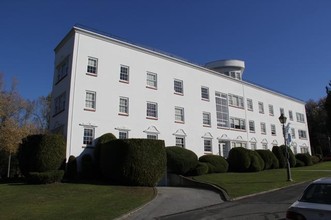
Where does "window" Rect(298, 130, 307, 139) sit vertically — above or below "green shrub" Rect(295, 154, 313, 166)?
above

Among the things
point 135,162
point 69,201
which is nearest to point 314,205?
point 69,201

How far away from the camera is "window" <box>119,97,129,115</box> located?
2856 cm

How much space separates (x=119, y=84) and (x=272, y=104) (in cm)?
2828

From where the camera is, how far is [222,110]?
38.8 m

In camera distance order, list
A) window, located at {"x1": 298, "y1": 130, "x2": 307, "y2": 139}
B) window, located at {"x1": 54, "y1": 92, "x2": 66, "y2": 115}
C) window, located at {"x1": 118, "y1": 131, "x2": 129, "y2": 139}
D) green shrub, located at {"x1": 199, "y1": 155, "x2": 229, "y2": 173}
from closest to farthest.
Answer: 1. window, located at {"x1": 54, "y1": 92, "x2": 66, "y2": 115}
2. window, located at {"x1": 118, "y1": 131, "x2": 129, "y2": 139}
3. green shrub, located at {"x1": 199, "y1": 155, "x2": 229, "y2": 173}
4. window, located at {"x1": 298, "y1": 130, "x2": 307, "y2": 139}

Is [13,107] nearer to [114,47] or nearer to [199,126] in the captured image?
[114,47]

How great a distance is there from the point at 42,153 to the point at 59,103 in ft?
25.4

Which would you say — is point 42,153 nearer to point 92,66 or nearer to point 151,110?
point 92,66

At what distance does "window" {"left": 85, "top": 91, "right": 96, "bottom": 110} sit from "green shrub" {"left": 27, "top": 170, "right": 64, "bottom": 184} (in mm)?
7173

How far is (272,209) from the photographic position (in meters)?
12.5

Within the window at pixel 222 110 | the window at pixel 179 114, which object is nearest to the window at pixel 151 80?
the window at pixel 179 114

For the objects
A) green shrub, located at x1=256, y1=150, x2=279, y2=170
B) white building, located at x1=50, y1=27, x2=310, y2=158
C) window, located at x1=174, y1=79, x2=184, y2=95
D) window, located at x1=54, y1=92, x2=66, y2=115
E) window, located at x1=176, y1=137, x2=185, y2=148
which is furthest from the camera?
green shrub, located at x1=256, y1=150, x2=279, y2=170

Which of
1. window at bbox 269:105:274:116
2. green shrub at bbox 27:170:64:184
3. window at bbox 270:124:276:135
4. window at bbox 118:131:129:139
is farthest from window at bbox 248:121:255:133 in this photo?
green shrub at bbox 27:170:64:184

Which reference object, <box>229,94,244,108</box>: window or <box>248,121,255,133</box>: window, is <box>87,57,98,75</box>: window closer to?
<box>229,94,244,108</box>: window
